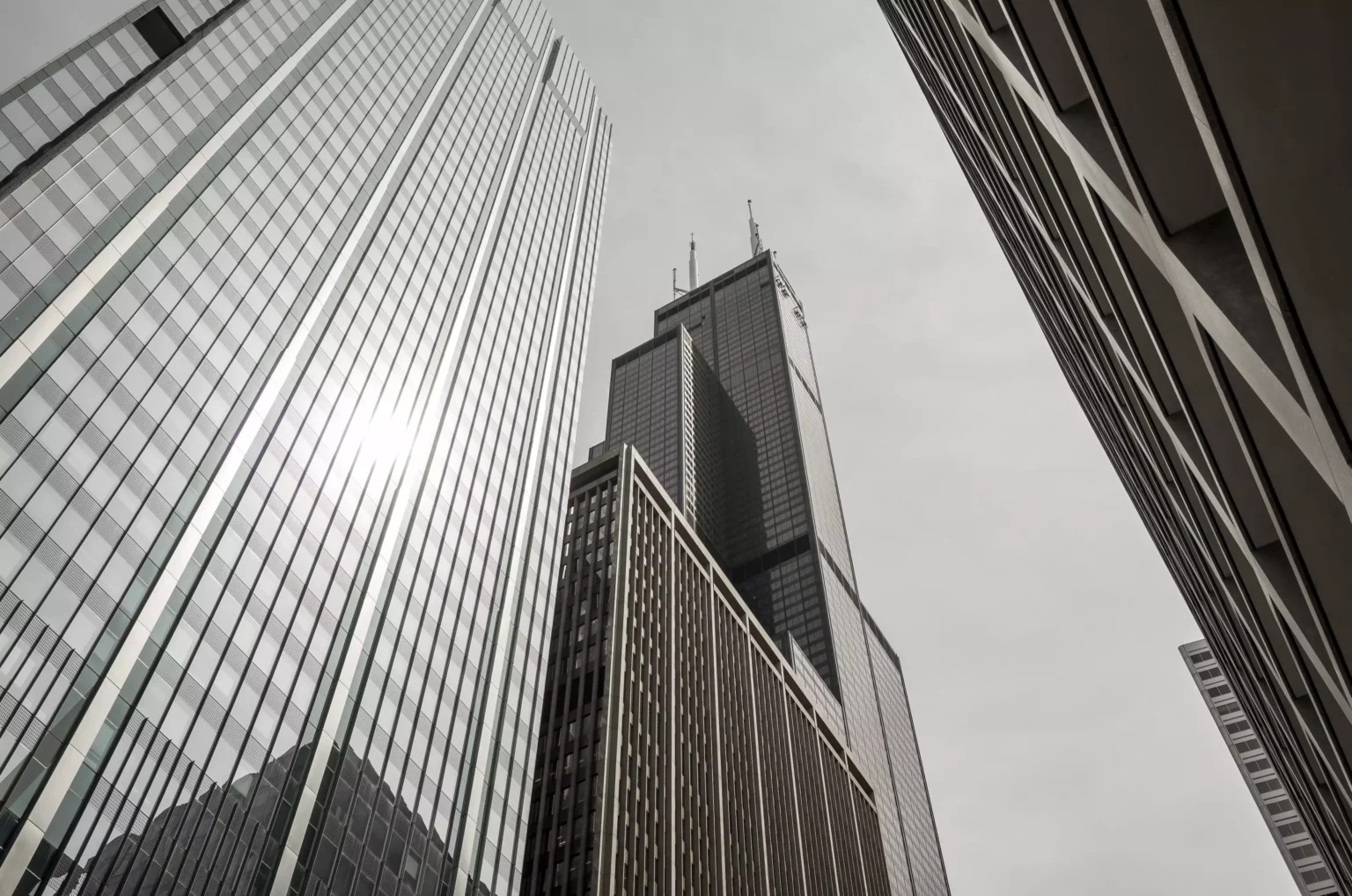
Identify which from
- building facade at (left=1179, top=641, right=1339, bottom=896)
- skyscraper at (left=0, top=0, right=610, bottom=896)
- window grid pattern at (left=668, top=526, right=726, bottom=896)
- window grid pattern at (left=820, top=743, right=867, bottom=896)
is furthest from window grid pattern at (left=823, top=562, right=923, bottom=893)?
skyscraper at (left=0, top=0, right=610, bottom=896)

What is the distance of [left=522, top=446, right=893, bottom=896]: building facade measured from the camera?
7712 cm

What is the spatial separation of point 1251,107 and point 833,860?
415 ft

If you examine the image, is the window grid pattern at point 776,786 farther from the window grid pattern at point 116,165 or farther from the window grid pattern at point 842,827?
the window grid pattern at point 116,165

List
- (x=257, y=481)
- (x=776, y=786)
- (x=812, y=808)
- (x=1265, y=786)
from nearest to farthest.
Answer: (x=257, y=481) → (x=776, y=786) → (x=812, y=808) → (x=1265, y=786)

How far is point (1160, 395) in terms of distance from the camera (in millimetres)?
14391

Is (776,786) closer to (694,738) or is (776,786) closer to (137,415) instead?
(694,738)

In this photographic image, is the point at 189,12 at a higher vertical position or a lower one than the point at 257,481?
higher

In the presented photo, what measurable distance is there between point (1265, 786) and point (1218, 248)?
518ft

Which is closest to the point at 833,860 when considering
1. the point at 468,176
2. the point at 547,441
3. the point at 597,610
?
the point at 597,610

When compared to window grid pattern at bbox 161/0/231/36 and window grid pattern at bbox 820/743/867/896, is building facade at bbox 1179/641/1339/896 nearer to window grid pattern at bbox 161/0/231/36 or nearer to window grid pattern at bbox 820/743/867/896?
window grid pattern at bbox 820/743/867/896

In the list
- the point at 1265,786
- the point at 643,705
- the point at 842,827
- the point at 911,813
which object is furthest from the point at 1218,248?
the point at 911,813

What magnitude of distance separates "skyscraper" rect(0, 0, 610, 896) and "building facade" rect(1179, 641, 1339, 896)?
315 feet

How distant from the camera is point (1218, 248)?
7387 millimetres

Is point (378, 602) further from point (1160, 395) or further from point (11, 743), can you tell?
point (1160, 395)
